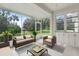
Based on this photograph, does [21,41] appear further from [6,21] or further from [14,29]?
[6,21]

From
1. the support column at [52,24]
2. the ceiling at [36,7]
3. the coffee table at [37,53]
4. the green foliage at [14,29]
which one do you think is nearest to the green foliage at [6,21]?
the green foliage at [14,29]

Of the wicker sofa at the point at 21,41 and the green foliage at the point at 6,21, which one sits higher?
the green foliage at the point at 6,21

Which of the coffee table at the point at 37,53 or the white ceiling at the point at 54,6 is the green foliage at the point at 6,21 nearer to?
the coffee table at the point at 37,53

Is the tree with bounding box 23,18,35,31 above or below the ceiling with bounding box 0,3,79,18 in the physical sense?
below

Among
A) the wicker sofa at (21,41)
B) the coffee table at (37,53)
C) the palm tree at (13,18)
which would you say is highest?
the palm tree at (13,18)

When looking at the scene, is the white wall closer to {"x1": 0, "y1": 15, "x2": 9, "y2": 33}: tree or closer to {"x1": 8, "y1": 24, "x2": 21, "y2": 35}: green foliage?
{"x1": 8, "y1": 24, "x2": 21, "y2": 35}: green foliage

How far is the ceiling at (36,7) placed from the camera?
2.79 metres

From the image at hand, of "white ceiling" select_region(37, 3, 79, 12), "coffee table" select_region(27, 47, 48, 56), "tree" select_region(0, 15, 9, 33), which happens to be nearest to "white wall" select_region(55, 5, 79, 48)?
"white ceiling" select_region(37, 3, 79, 12)

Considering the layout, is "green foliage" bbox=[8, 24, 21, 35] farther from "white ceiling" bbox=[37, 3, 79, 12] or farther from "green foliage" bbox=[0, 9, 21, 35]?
"white ceiling" bbox=[37, 3, 79, 12]

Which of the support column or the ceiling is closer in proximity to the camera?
the ceiling

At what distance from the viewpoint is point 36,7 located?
112 inches

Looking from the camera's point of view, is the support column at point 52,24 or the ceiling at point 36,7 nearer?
the ceiling at point 36,7

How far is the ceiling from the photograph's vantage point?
2.79 metres

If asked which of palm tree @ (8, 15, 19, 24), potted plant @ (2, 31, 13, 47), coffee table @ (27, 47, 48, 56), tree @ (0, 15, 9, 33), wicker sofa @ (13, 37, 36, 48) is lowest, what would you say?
coffee table @ (27, 47, 48, 56)
